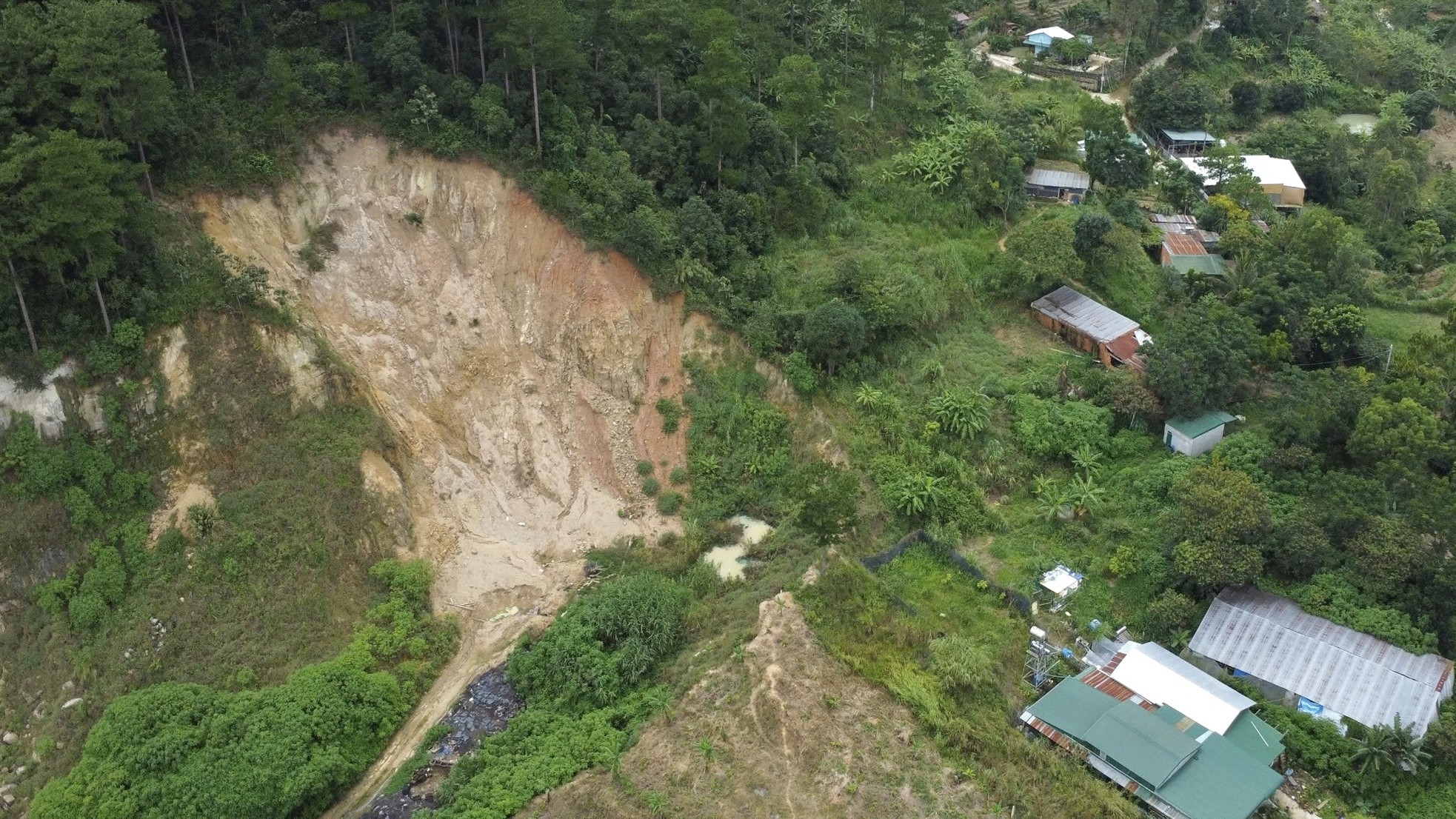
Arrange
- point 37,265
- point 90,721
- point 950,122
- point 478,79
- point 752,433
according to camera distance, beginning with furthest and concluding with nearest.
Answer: point 950,122 < point 478,79 < point 752,433 < point 37,265 < point 90,721

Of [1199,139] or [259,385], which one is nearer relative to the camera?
[259,385]

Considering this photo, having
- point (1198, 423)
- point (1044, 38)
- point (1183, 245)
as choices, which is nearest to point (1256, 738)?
point (1198, 423)

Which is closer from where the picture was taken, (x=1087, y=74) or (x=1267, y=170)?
(x=1267, y=170)

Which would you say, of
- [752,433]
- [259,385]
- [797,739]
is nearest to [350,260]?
[259,385]

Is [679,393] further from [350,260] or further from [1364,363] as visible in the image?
[1364,363]

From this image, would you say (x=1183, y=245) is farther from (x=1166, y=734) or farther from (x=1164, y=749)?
(x=1164, y=749)

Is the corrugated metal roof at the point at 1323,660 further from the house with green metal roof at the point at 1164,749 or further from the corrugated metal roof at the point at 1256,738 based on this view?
the house with green metal roof at the point at 1164,749

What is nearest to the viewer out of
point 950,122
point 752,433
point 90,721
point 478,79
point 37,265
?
point 90,721
